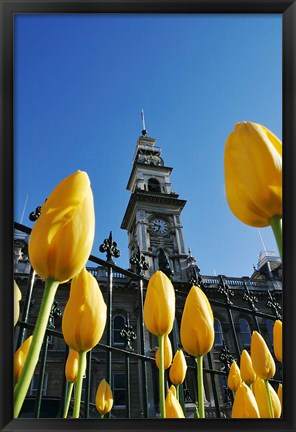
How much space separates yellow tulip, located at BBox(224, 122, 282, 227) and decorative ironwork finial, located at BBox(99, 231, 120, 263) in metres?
1.52

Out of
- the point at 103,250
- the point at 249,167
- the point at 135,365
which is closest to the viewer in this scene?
the point at 249,167

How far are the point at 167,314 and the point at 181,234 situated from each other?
1721 cm

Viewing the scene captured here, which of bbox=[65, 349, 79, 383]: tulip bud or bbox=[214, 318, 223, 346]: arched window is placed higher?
bbox=[65, 349, 79, 383]: tulip bud

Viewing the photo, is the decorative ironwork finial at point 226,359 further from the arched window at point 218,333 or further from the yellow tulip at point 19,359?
the arched window at point 218,333

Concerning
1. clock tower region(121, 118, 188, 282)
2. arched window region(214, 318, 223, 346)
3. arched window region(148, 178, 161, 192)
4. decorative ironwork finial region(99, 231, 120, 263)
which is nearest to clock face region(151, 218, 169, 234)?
clock tower region(121, 118, 188, 282)

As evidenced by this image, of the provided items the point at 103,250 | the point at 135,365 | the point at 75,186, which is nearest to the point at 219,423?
the point at 75,186

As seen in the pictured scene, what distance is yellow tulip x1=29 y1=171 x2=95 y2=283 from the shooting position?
458mm

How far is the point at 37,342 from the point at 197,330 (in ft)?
1.19

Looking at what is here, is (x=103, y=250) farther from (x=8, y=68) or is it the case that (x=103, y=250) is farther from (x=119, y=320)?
(x=119, y=320)

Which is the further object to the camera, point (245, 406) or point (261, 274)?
point (261, 274)

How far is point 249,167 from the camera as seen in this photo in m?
0.47

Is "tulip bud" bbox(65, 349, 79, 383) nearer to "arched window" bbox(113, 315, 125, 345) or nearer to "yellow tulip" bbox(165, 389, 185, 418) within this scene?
"yellow tulip" bbox(165, 389, 185, 418)

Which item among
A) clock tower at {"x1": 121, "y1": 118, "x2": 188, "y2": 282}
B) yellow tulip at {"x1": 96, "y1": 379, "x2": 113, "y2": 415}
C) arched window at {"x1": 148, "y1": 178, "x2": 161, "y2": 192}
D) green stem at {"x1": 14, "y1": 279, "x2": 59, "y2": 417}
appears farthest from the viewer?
arched window at {"x1": 148, "y1": 178, "x2": 161, "y2": 192}

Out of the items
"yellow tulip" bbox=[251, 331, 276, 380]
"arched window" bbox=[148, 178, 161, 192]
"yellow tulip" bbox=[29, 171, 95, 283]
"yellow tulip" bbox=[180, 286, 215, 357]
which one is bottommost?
"yellow tulip" bbox=[251, 331, 276, 380]
